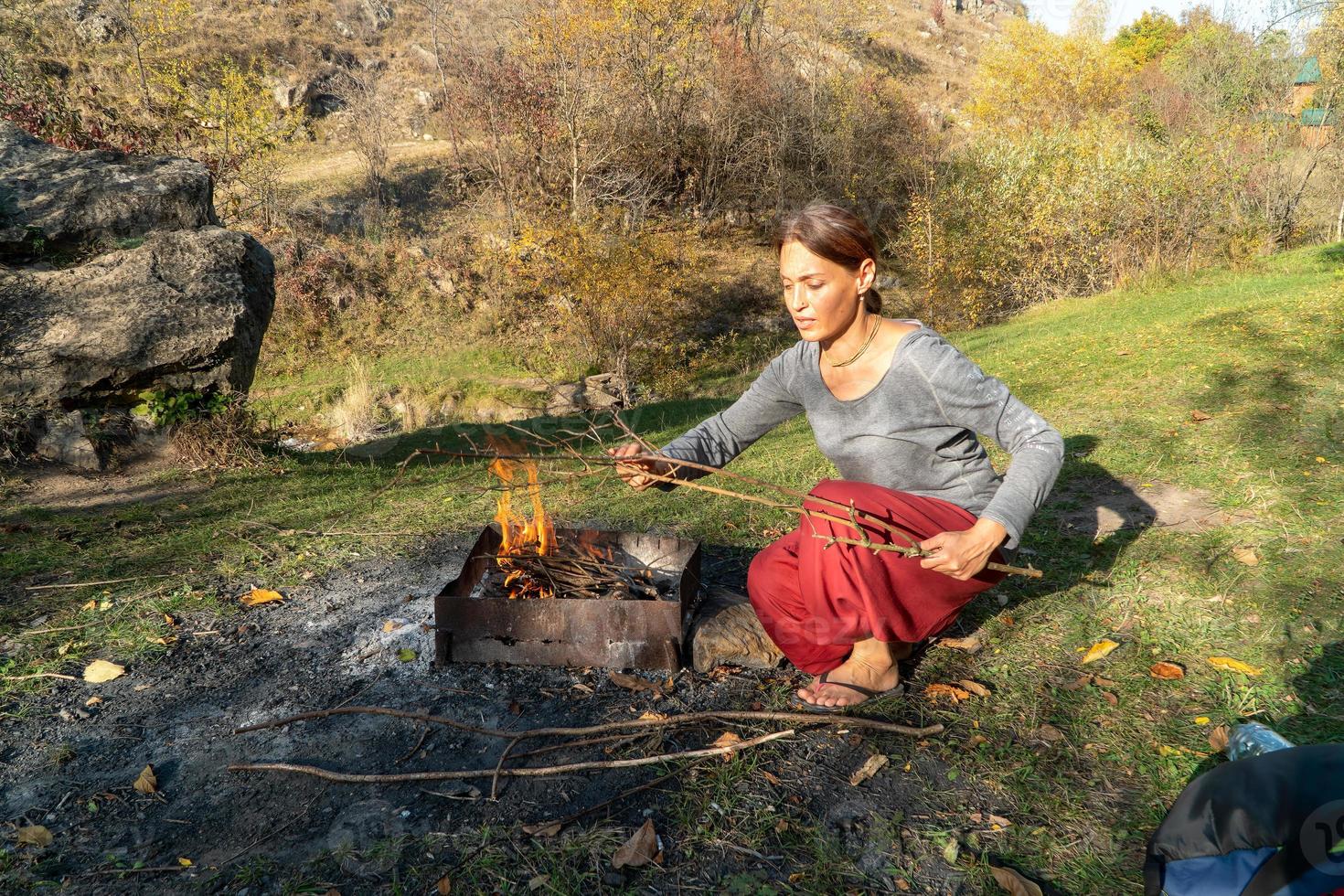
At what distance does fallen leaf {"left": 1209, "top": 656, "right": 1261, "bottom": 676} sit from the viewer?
293 cm

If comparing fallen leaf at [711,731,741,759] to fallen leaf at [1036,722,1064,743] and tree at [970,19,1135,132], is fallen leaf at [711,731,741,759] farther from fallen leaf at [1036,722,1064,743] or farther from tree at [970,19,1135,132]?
tree at [970,19,1135,132]

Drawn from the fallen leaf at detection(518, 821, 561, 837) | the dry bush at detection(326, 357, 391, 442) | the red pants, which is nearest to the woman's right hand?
the red pants

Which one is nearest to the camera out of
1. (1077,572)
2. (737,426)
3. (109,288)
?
(737,426)

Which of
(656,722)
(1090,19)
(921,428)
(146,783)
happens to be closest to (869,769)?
(656,722)

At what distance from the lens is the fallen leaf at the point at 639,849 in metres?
2.28

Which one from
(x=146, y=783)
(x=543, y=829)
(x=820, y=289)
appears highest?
(x=820, y=289)

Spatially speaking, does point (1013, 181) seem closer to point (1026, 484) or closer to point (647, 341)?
point (647, 341)

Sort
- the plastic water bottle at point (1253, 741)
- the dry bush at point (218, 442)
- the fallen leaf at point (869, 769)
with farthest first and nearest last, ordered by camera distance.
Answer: the dry bush at point (218, 442)
the fallen leaf at point (869, 769)
the plastic water bottle at point (1253, 741)

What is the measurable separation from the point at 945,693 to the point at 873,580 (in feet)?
2.15

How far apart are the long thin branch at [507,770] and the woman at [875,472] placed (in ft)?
1.50

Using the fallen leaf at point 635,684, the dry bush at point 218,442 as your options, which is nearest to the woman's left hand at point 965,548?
the fallen leaf at point 635,684

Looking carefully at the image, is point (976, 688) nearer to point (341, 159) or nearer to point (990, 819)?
point (990, 819)

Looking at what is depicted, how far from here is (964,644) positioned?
3357 millimetres

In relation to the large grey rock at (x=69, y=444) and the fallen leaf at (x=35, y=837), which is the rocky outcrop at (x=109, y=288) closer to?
the large grey rock at (x=69, y=444)
